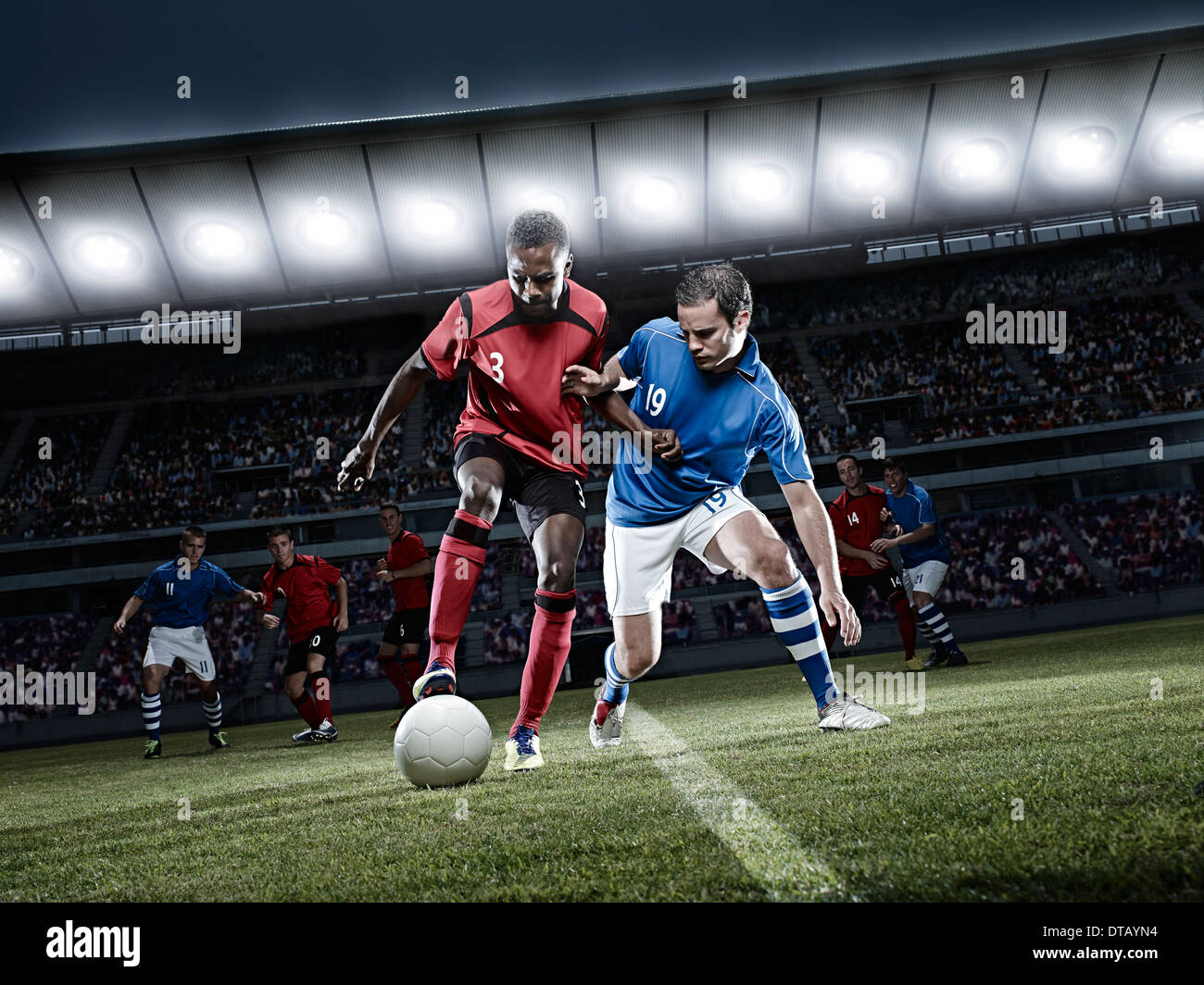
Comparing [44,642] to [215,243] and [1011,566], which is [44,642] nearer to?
[215,243]

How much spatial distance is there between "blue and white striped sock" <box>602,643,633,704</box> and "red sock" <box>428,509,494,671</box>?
1179 millimetres

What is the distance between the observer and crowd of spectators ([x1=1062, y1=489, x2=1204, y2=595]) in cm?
2011

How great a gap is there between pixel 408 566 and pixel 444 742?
5595mm

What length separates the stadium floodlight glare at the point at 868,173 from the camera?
70.6 ft

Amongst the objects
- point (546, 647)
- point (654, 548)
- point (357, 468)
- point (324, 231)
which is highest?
point (324, 231)

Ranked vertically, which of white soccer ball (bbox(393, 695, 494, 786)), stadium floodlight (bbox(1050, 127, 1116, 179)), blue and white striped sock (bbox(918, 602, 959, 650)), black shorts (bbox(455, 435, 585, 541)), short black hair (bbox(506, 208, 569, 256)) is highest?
stadium floodlight (bbox(1050, 127, 1116, 179))

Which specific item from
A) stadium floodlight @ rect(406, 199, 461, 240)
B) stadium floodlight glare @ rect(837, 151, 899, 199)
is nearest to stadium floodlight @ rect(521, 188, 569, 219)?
stadium floodlight @ rect(406, 199, 461, 240)

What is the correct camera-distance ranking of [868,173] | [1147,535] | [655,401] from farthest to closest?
[868,173], [1147,535], [655,401]

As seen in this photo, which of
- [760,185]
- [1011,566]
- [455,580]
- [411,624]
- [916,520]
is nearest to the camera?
[455,580]

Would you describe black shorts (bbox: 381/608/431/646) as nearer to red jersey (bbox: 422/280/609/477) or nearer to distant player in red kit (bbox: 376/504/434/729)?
distant player in red kit (bbox: 376/504/434/729)

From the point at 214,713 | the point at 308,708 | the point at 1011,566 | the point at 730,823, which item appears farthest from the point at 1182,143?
the point at 730,823

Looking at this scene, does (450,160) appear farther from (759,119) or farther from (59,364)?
(59,364)

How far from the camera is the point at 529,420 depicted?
4.18 meters

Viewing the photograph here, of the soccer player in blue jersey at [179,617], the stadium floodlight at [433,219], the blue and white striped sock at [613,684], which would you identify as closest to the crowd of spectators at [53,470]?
the stadium floodlight at [433,219]
